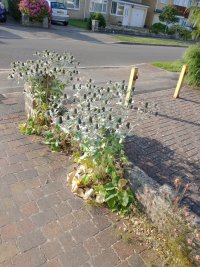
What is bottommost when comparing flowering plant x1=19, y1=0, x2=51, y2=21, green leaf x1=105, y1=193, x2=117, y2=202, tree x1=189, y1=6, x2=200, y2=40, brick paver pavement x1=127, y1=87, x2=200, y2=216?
brick paver pavement x1=127, y1=87, x2=200, y2=216

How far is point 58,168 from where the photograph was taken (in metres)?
3.84

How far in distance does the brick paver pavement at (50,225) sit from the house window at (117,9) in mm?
34528

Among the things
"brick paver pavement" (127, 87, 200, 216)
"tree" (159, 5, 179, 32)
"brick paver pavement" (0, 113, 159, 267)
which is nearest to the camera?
"brick paver pavement" (0, 113, 159, 267)

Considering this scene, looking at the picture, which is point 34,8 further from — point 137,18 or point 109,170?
point 137,18

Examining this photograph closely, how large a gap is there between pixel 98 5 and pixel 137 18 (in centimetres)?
713

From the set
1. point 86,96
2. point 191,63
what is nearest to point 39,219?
point 86,96

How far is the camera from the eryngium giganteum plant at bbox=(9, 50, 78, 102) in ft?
14.8

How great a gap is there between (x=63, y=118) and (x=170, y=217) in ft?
6.38

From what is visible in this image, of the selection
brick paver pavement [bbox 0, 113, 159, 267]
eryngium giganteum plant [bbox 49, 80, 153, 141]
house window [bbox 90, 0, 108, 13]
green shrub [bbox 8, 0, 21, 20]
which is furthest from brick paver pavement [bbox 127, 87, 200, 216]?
house window [bbox 90, 0, 108, 13]

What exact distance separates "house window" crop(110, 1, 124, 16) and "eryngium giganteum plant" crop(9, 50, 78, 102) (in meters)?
32.9

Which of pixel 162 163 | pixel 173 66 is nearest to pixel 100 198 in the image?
pixel 162 163

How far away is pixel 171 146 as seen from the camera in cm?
484

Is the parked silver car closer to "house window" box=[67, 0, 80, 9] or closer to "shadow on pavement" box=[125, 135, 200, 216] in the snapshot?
"house window" box=[67, 0, 80, 9]

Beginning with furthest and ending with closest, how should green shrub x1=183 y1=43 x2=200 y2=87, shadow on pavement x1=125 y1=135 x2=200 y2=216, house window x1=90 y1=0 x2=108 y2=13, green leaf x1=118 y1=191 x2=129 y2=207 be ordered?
house window x1=90 y1=0 x2=108 y2=13 → green shrub x1=183 y1=43 x2=200 y2=87 → shadow on pavement x1=125 y1=135 x2=200 y2=216 → green leaf x1=118 y1=191 x2=129 y2=207
